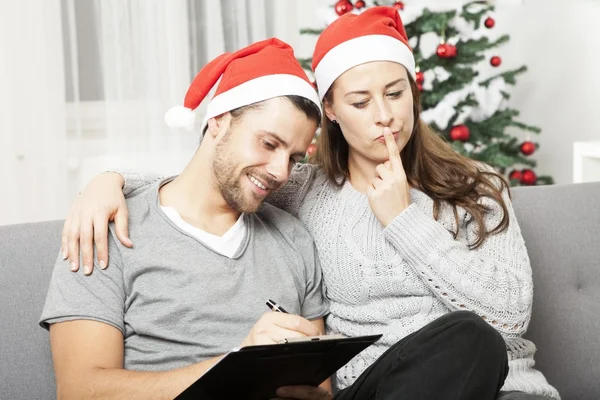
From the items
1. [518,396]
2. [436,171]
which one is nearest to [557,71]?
[436,171]

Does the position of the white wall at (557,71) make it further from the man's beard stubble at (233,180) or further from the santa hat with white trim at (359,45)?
the man's beard stubble at (233,180)

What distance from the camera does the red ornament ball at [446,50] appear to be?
327cm

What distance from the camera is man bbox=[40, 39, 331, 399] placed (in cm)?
142

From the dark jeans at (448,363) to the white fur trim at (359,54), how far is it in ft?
2.03

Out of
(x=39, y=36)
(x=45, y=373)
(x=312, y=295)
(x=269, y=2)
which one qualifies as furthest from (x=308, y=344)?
(x=269, y=2)

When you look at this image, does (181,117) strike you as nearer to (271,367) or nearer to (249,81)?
(249,81)

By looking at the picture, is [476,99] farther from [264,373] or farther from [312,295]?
[264,373]

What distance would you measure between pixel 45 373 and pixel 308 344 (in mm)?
648

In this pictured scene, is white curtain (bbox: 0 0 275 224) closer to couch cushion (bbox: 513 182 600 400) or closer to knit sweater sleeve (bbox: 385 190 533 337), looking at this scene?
couch cushion (bbox: 513 182 600 400)

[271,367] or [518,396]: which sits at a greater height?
[271,367]

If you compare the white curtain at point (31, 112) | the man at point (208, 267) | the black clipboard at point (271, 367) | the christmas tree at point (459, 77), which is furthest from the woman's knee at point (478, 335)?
the white curtain at point (31, 112)

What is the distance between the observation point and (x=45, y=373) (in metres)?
1.60

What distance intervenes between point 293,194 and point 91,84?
1.74 meters

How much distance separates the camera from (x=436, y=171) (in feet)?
6.05
